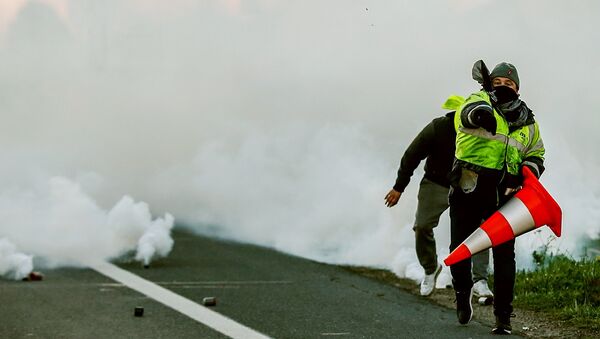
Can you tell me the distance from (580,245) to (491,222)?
7.17m

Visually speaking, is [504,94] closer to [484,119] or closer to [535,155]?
[484,119]

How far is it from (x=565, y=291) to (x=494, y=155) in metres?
3.15

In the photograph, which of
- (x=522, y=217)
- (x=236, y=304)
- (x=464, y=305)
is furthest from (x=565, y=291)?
(x=522, y=217)

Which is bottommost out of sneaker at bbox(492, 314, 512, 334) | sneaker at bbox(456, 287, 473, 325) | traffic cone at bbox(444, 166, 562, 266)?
sneaker at bbox(492, 314, 512, 334)

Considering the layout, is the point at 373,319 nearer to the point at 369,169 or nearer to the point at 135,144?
the point at 369,169

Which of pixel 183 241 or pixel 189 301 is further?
pixel 183 241

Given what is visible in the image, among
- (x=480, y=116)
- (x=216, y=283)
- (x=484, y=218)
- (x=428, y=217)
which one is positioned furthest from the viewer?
(x=216, y=283)

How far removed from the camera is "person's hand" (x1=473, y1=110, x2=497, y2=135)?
9.77m

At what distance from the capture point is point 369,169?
18.7 m

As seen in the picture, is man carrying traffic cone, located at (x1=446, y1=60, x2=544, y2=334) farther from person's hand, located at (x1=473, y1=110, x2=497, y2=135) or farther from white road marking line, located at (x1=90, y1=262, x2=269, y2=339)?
white road marking line, located at (x1=90, y1=262, x2=269, y2=339)

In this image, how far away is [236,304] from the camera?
12781mm

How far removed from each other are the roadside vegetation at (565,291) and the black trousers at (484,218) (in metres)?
1.16

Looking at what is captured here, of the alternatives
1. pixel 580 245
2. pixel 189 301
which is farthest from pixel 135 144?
pixel 189 301

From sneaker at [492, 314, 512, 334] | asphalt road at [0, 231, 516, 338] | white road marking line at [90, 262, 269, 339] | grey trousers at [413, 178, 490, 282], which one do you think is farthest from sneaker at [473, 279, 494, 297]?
white road marking line at [90, 262, 269, 339]
